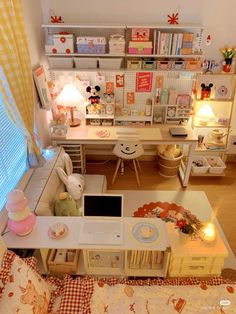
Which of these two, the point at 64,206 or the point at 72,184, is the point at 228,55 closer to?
the point at 72,184

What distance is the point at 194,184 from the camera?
4047mm

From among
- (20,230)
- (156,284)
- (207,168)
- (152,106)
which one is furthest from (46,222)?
(207,168)

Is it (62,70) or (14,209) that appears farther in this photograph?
(62,70)

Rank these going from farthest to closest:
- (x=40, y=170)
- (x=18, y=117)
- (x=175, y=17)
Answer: (x=175, y=17), (x=40, y=170), (x=18, y=117)

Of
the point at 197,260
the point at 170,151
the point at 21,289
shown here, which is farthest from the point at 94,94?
the point at 21,289

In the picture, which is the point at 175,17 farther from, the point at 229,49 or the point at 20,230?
the point at 20,230

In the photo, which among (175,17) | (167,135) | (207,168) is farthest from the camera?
(207,168)

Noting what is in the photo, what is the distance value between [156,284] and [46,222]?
1.03m

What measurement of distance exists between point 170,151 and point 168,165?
0.73 ft

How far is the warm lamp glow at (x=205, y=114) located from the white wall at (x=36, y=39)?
2313 millimetres

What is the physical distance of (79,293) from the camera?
1.97 m

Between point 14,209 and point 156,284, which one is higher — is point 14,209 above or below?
above

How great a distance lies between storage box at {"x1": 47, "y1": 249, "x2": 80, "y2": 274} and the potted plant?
3216 millimetres

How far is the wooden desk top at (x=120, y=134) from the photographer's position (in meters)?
3.63
